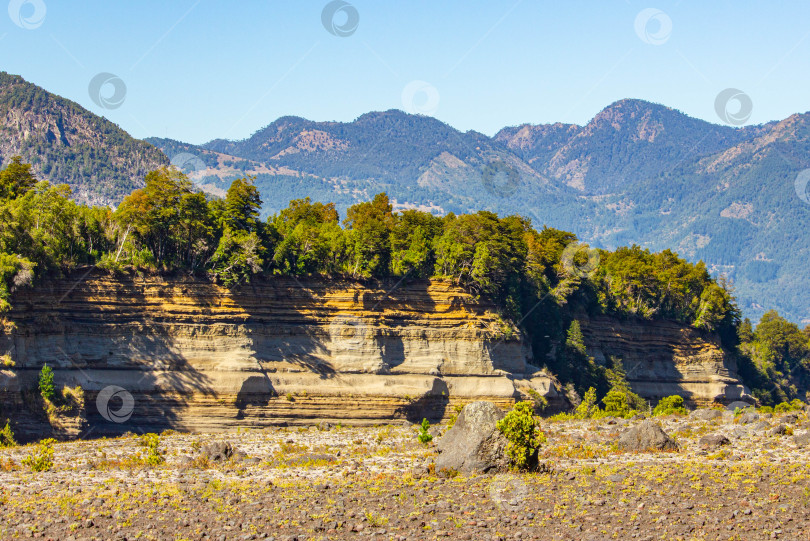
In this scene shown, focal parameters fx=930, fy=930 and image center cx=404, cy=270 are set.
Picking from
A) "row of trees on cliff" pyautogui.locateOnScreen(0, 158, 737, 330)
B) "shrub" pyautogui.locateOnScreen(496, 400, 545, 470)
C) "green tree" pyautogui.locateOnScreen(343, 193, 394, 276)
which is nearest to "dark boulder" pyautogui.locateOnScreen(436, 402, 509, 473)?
"shrub" pyautogui.locateOnScreen(496, 400, 545, 470)

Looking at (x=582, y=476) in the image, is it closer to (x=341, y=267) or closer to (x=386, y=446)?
(x=386, y=446)

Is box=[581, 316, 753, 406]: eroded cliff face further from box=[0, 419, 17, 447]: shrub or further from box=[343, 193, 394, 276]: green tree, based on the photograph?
box=[0, 419, 17, 447]: shrub

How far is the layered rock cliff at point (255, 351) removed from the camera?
50.8 meters

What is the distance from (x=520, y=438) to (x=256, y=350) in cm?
2381

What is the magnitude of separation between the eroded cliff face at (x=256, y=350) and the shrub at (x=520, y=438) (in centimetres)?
2221

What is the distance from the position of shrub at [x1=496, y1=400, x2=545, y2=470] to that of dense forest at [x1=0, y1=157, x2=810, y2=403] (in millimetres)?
24092

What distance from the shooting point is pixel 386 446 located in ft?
150

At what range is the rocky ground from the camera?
1078 inches

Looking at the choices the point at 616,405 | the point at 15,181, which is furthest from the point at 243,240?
the point at 616,405

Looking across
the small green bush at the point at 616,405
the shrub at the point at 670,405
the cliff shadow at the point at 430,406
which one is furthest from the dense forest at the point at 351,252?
the shrub at the point at 670,405

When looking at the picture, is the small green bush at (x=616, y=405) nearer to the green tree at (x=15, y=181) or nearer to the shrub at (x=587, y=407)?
the shrub at (x=587, y=407)

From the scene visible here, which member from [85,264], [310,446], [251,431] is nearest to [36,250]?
[85,264]

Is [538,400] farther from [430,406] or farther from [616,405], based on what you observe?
[430,406]

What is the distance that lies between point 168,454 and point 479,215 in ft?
113
